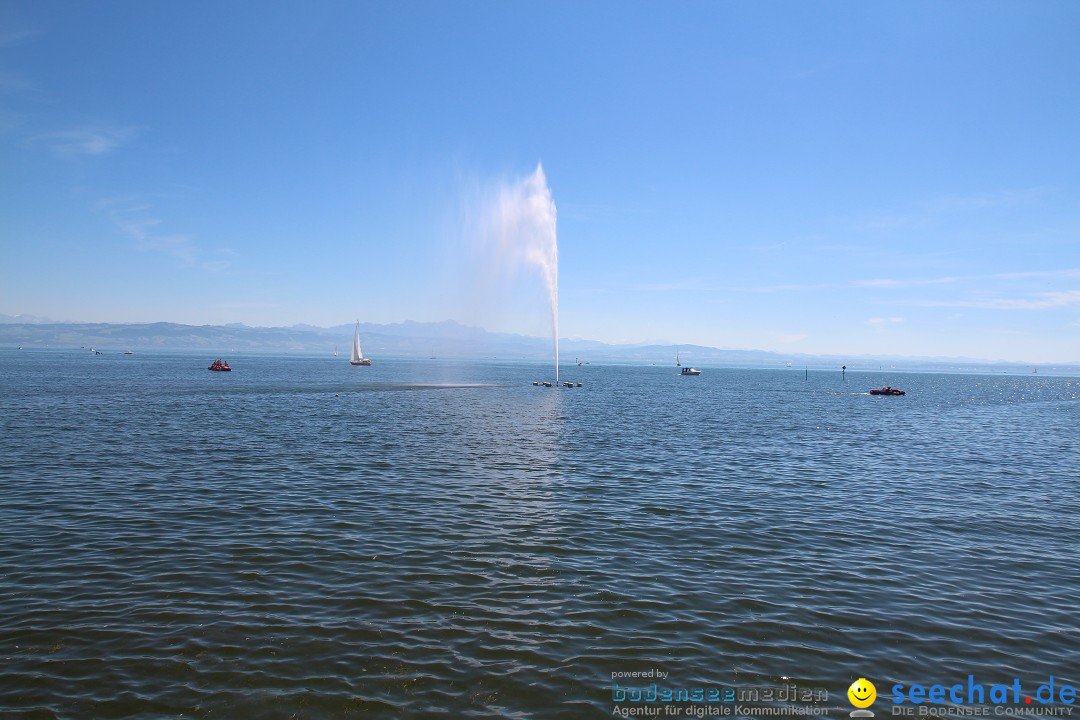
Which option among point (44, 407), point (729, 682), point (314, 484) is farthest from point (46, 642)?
point (44, 407)

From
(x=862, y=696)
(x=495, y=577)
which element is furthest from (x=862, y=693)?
(x=495, y=577)

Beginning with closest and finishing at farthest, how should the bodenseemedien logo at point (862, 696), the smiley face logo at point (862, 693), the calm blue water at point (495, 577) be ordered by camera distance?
the bodenseemedien logo at point (862, 696) < the smiley face logo at point (862, 693) < the calm blue water at point (495, 577)

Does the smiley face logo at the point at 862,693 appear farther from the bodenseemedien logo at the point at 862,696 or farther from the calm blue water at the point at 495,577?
the calm blue water at the point at 495,577

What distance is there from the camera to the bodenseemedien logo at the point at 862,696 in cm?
1135

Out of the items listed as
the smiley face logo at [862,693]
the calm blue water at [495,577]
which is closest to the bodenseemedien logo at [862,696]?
the smiley face logo at [862,693]

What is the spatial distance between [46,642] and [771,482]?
29.8 m

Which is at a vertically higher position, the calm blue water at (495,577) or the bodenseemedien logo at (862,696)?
the calm blue water at (495,577)

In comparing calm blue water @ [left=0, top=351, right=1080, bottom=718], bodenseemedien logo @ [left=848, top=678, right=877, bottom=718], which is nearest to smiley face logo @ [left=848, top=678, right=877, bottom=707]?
bodenseemedien logo @ [left=848, top=678, right=877, bottom=718]

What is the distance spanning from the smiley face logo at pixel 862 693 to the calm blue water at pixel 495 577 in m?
0.25

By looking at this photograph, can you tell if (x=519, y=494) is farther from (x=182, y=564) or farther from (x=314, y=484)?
(x=182, y=564)

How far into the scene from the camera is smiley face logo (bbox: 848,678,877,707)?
459 inches

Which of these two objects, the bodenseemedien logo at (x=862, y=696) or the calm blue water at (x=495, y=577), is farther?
→ the calm blue water at (x=495, y=577)

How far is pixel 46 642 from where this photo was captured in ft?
42.9

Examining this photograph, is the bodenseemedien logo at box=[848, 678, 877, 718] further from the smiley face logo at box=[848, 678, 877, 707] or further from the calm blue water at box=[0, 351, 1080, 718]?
the calm blue water at box=[0, 351, 1080, 718]
